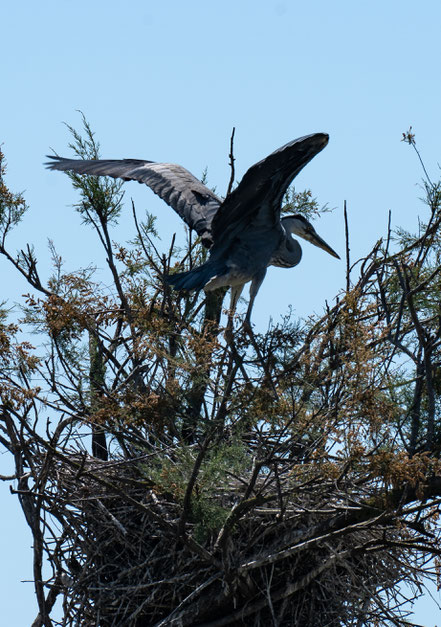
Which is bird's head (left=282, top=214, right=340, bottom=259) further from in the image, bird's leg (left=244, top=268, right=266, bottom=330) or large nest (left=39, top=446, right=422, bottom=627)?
large nest (left=39, top=446, right=422, bottom=627)

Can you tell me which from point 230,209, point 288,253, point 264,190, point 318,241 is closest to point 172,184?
point 230,209

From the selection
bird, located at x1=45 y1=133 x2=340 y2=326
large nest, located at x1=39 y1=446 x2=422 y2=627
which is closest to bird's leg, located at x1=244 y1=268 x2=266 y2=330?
bird, located at x1=45 y1=133 x2=340 y2=326

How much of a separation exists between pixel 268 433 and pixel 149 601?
1018mm

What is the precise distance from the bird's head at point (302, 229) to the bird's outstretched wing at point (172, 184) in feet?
2.60

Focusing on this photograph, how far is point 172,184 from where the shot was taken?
5.36 meters

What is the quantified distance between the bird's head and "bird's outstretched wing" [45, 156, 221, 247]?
793 mm

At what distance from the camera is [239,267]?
5.18m

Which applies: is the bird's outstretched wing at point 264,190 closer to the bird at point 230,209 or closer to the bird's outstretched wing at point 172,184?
the bird at point 230,209

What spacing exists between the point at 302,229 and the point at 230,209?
56.0 inches

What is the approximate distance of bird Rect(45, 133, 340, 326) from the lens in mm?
4723

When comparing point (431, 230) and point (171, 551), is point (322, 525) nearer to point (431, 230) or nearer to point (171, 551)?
point (171, 551)

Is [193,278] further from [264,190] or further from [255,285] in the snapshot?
[255,285]

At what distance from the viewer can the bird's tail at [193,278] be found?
4773 mm

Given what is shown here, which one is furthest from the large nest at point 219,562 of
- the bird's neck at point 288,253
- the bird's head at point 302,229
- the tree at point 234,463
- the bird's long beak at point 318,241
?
the bird's long beak at point 318,241
